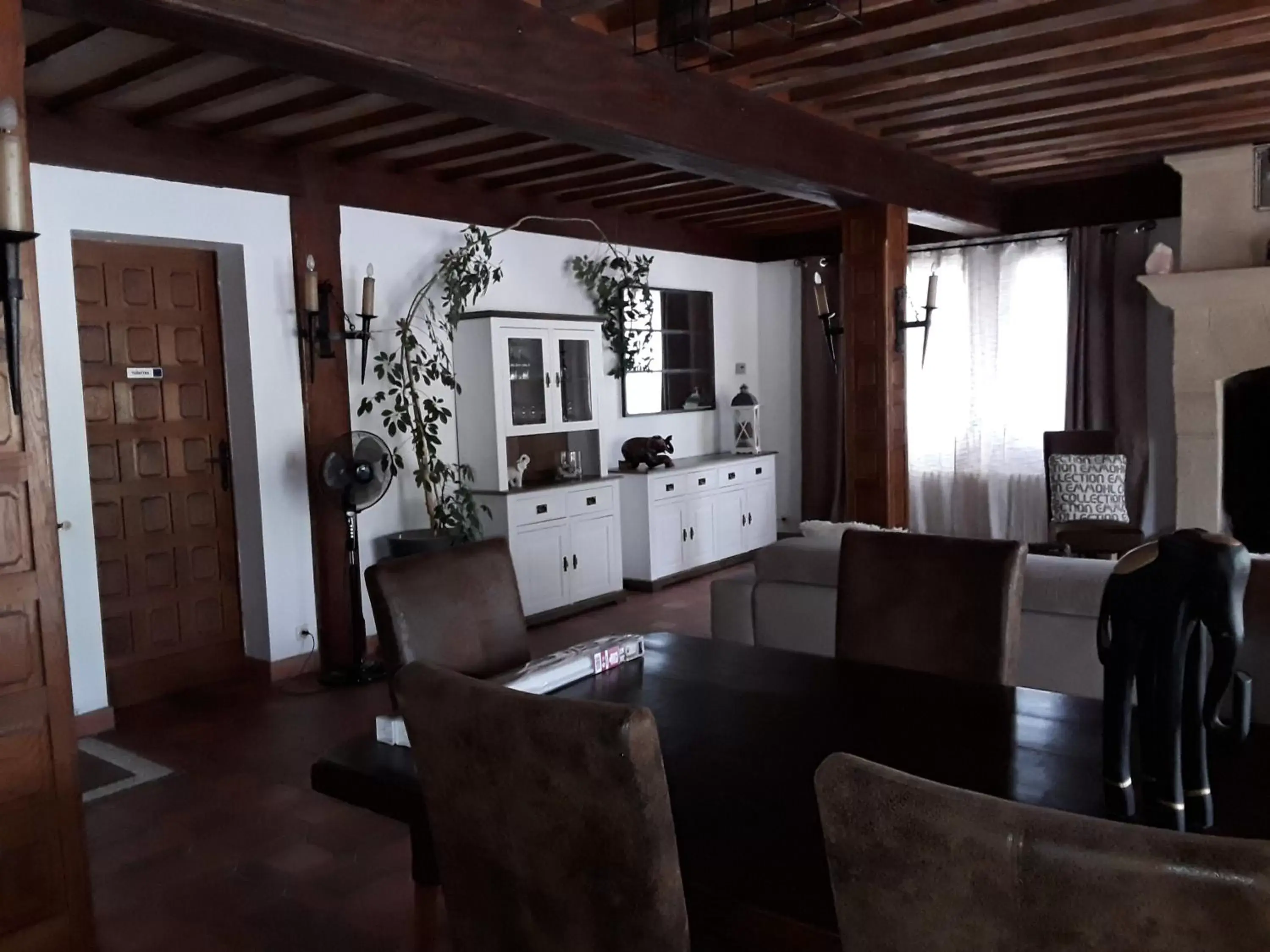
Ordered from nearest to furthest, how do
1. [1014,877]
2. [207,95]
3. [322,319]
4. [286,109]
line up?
[1014,877] → [207,95] → [286,109] → [322,319]

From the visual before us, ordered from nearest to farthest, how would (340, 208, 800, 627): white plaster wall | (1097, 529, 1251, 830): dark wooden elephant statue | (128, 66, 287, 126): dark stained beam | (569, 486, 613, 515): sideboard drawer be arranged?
(1097, 529, 1251, 830): dark wooden elephant statue, (128, 66, 287, 126): dark stained beam, (340, 208, 800, 627): white plaster wall, (569, 486, 613, 515): sideboard drawer

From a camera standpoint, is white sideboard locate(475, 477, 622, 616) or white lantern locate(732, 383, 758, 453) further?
white lantern locate(732, 383, 758, 453)

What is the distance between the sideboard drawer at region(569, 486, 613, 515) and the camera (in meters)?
5.53

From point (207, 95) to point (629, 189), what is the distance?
8.00 feet

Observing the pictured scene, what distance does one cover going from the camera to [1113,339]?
612 centimetres

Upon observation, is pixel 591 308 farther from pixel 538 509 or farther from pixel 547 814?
pixel 547 814

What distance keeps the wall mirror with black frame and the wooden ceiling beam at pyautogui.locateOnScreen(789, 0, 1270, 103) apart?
276 centimetres

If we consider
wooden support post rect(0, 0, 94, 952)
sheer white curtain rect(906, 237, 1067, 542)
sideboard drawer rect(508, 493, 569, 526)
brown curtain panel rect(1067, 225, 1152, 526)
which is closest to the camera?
Result: wooden support post rect(0, 0, 94, 952)

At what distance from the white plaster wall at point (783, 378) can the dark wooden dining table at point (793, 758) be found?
18.4 feet

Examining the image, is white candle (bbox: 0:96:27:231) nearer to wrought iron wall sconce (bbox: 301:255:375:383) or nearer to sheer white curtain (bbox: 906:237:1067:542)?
wrought iron wall sconce (bbox: 301:255:375:383)

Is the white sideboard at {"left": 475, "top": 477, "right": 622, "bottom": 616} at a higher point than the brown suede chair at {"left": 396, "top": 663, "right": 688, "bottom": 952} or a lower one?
lower

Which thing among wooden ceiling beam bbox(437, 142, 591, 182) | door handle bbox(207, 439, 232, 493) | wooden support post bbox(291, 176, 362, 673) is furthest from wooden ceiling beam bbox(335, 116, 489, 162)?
door handle bbox(207, 439, 232, 493)

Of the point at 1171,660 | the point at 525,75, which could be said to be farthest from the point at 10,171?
the point at 1171,660

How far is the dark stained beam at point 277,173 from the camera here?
3801 millimetres
